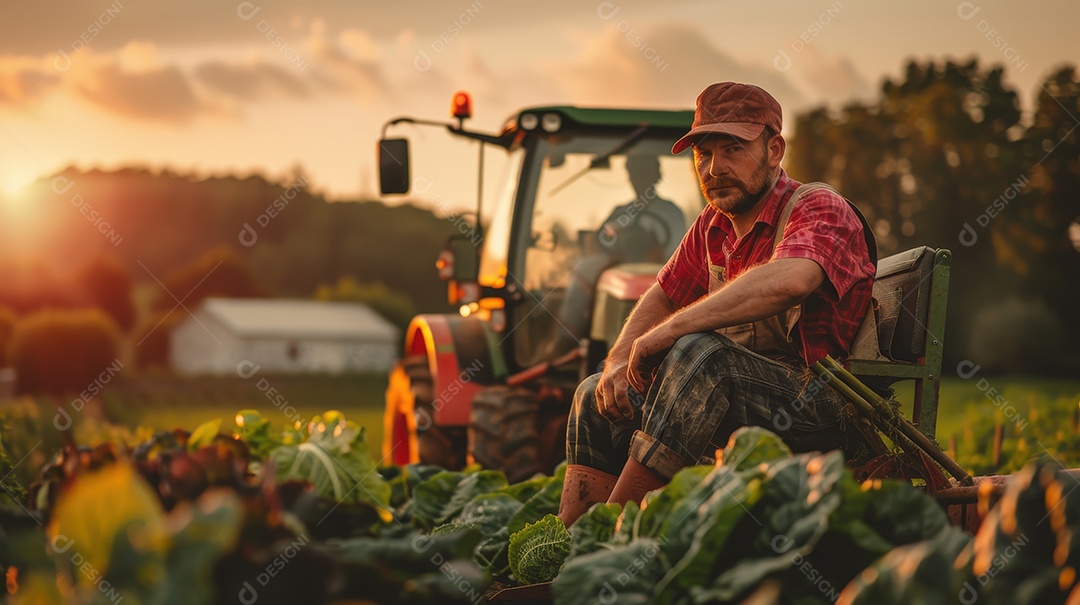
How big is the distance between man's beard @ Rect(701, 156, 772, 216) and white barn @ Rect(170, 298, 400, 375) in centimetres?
6227

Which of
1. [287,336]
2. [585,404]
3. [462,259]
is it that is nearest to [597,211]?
[462,259]

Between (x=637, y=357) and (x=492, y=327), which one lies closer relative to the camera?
(x=637, y=357)

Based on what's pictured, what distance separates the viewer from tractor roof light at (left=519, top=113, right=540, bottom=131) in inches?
255

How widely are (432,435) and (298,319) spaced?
67.6 metres

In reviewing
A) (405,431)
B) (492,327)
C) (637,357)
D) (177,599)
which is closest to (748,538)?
(177,599)

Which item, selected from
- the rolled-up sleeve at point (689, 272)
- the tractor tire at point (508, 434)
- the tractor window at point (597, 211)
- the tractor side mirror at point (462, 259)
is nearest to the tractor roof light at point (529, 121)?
the tractor window at point (597, 211)

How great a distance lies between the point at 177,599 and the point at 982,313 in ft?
109

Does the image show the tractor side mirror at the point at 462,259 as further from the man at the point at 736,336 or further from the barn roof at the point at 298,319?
the barn roof at the point at 298,319

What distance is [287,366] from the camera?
6812cm

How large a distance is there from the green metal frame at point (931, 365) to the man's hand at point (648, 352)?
58 centimetres

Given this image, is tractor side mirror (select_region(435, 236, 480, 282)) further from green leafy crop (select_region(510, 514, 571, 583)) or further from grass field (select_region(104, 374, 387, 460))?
grass field (select_region(104, 374, 387, 460))

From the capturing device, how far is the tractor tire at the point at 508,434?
605 cm

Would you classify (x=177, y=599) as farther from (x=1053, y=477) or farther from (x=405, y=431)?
(x=405, y=431)

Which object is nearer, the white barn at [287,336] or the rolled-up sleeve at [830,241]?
the rolled-up sleeve at [830,241]
